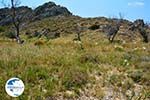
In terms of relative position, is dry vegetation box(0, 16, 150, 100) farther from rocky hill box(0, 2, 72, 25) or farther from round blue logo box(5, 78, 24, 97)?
rocky hill box(0, 2, 72, 25)

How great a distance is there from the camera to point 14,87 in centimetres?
780

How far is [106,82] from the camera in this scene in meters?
11.4

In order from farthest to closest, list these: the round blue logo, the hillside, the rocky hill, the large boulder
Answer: the large boulder, the rocky hill, the hillside, the round blue logo

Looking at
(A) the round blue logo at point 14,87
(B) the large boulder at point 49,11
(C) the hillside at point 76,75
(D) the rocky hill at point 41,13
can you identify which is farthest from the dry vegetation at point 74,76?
(B) the large boulder at point 49,11

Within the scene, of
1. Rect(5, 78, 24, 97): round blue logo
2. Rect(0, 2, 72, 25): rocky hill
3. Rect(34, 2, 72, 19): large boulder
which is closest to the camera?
Rect(5, 78, 24, 97): round blue logo

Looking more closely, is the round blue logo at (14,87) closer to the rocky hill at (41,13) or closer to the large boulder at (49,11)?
the rocky hill at (41,13)

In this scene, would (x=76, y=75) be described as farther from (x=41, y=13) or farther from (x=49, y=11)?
(x=41, y=13)

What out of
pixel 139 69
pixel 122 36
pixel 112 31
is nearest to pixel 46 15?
pixel 122 36

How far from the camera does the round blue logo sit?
7676mm

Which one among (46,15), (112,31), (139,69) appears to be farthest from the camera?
(46,15)

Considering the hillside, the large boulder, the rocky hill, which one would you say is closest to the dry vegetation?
the hillside

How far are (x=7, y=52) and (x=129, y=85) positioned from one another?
402 centimetres

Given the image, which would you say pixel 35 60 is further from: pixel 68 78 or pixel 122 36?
pixel 122 36

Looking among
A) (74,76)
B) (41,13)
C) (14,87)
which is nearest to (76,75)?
(74,76)
